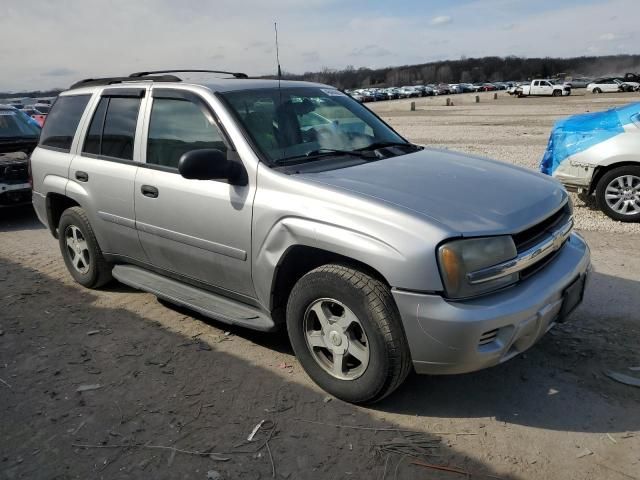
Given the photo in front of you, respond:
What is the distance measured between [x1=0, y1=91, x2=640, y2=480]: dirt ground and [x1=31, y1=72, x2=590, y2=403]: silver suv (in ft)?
1.10

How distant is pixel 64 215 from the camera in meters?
5.18

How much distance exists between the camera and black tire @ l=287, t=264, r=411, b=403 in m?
2.90

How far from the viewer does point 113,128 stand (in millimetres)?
4598

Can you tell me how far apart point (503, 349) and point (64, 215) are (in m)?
4.13

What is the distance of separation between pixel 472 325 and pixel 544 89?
6001cm

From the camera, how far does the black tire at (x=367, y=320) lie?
2.90m

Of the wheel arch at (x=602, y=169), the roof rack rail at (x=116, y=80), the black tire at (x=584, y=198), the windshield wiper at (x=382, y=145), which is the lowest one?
the black tire at (x=584, y=198)

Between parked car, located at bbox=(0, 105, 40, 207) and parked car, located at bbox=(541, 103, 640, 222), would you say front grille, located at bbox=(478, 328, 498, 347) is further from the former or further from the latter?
parked car, located at bbox=(0, 105, 40, 207)

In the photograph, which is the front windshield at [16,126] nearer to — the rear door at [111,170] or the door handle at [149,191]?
the rear door at [111,170]

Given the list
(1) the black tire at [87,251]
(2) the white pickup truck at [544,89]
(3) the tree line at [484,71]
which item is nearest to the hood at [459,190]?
(1) the black tire at [87,251]

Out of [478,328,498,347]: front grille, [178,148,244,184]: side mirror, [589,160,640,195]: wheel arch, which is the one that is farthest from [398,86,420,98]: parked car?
[478,328,498,347]: front grille

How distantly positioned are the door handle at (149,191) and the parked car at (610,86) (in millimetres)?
59284

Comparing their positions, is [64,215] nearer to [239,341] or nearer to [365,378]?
[239,341]

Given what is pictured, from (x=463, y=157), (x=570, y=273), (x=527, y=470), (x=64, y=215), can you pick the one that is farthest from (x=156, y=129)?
(x=527, y=470)
